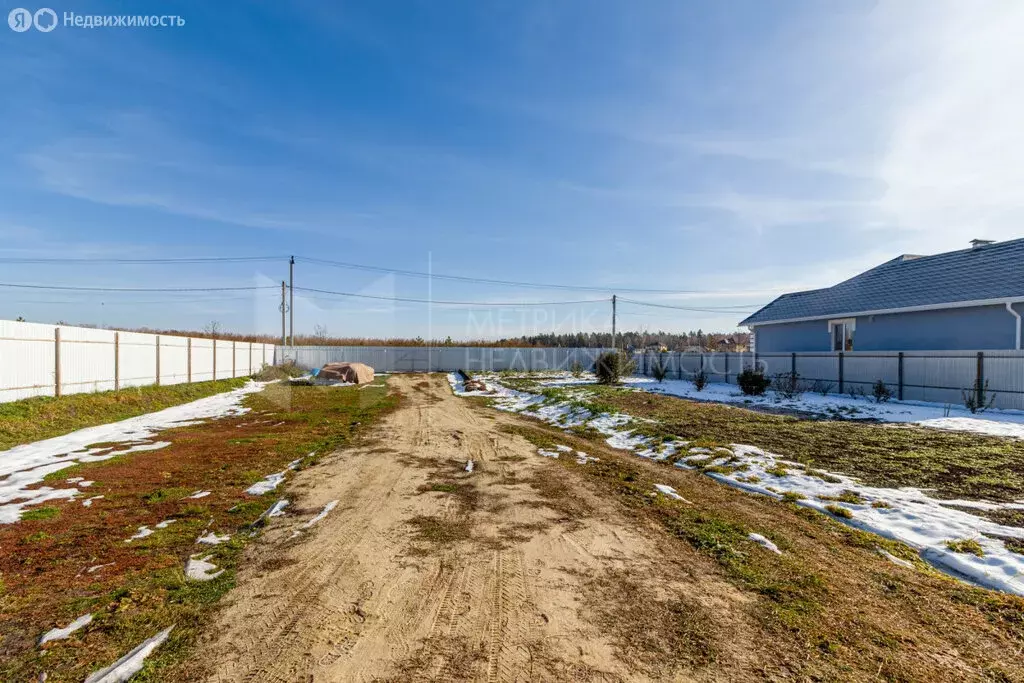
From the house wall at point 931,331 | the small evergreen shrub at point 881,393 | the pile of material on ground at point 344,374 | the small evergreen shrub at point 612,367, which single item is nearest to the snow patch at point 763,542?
the small evergreen shrub at point 881,393

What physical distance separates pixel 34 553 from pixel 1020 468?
36.8 feet

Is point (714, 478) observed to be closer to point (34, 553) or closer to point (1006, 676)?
point (1006, 676)

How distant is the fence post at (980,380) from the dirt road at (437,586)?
1292cm

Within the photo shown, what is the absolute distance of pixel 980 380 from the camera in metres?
11.8

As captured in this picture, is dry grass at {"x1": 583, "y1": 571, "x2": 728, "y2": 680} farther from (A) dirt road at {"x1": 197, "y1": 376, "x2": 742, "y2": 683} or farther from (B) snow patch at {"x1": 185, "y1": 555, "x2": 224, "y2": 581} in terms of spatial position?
(B) snow patch at {"x1": 185, "y1": 555, "x2": 224, "y2": 581}

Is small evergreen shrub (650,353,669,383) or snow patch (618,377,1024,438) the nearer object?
snow patch (618,377,1024,438)

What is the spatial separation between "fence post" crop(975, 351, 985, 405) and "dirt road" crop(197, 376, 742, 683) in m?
12.9

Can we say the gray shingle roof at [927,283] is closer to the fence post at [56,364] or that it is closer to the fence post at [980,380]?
the fence post at [980,380]

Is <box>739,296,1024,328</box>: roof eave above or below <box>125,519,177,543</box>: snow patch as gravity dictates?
above

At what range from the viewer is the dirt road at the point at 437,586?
7.57 feet

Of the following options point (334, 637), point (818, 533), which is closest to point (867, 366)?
point (818, 533)

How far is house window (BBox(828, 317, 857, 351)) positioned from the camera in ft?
59.0

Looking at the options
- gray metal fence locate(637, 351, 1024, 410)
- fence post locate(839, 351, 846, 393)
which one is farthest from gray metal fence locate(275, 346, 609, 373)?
fence post locate(839, 351, 846, 393)

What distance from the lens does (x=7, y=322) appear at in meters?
9.83
